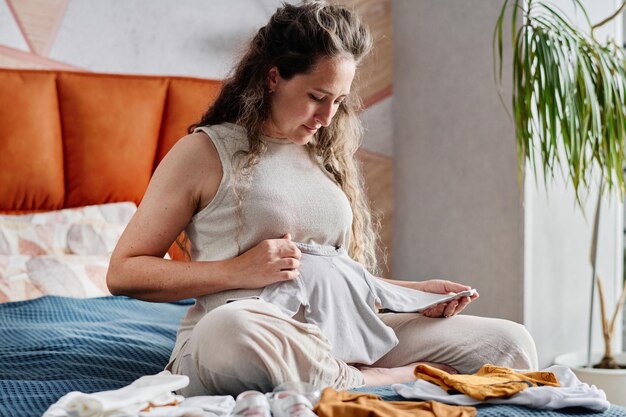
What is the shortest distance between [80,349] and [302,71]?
2.66ft

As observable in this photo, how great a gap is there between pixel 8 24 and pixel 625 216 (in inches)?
98.3

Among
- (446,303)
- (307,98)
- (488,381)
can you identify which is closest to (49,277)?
(307,98)

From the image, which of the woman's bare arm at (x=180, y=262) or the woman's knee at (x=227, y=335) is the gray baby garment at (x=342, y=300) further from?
the woman's knee at (x=227, y=335)

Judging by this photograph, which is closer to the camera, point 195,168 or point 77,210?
point 195,168

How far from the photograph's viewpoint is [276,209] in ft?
5.78

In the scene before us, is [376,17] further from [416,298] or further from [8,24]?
[416,298]

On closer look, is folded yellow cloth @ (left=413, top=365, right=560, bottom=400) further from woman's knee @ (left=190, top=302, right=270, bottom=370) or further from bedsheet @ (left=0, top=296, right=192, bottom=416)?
bedsheet @ (left=0, top=296, right=192, bottom=416)

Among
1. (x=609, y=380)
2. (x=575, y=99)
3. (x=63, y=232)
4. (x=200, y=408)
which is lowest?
(x=609, y=380)

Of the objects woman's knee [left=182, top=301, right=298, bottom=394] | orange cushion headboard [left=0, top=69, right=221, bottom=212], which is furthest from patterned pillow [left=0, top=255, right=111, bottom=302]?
woman's knee [left=182, top=301, right=298, bottom=394]

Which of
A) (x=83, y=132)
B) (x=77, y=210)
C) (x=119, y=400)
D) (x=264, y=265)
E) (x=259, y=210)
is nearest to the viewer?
(x=119, y=400)

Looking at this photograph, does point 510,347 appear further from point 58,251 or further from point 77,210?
point 77,210

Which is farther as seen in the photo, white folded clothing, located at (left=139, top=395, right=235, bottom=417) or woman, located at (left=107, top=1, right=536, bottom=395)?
woman, located at (left=107, top=1, right=536, bottom=395)

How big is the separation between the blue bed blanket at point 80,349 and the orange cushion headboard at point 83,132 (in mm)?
572

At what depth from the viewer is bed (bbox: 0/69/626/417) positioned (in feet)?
6.43
